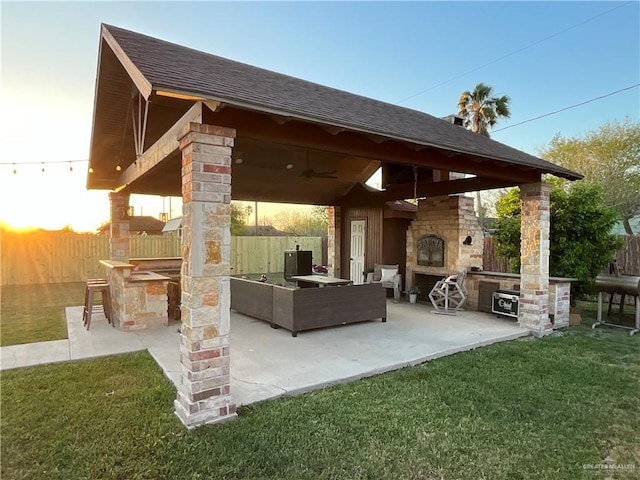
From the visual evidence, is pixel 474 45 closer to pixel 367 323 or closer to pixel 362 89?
pixel 362 89

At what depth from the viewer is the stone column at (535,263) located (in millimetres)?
5840

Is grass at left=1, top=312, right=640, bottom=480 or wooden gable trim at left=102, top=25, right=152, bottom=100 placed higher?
Answer: wooden gable trim at left=102, top=25, right=152, bottom=100

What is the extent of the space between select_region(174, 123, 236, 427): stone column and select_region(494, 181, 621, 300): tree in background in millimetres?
6594

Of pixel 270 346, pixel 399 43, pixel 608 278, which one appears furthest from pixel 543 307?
pixel 399 43

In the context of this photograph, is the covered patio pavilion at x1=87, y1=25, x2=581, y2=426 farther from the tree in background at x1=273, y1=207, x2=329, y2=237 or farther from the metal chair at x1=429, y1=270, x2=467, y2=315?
the tree in background at x1=273, y1=207, x2=329, y2=237

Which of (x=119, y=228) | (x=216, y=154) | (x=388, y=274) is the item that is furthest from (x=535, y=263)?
(x=119, y=228)

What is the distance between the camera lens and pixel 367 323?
6.16m

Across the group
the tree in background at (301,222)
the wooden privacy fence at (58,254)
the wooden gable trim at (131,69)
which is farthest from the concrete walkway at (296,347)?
the tree in background at (301,222)

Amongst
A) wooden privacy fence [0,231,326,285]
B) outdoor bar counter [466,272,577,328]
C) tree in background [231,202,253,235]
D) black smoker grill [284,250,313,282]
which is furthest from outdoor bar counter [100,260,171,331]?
tree in background [231,202,253,235]

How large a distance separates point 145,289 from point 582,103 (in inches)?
510

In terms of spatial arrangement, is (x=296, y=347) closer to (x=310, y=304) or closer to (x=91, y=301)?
(x=310, y=304)

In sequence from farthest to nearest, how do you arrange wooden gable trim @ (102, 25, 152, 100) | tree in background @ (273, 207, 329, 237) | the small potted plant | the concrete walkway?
tree in background @ (273, 207, 329, 237) < the small potted plant < the concrete walkway < wooden gable trim @ (102, 25, 152, 100)

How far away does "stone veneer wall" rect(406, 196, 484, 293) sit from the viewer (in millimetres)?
7707

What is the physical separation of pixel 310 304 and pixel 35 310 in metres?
5.97
